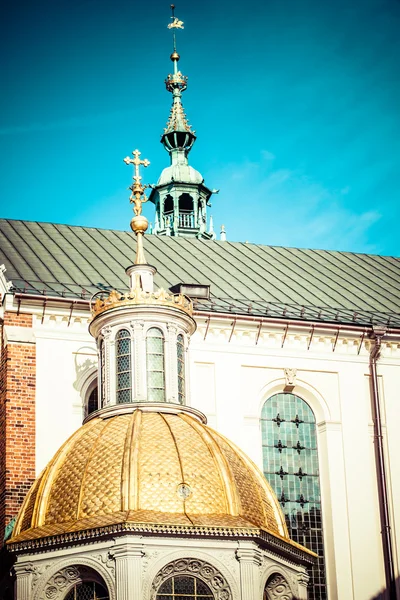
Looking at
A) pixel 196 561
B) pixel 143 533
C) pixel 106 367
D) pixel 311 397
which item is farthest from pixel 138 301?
pixel 311 397

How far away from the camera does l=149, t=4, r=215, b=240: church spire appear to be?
179 ft

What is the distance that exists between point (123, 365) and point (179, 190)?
756 inches

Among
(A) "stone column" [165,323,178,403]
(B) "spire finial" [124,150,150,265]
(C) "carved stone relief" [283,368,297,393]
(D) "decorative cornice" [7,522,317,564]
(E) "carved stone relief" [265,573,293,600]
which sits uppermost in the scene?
(B) "spire finial" [124,150,150,265]

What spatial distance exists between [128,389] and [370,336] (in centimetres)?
1002

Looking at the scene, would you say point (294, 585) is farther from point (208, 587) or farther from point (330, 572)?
point (330, 572)

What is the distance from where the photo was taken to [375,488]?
1681 inches

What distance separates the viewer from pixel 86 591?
1270 inches

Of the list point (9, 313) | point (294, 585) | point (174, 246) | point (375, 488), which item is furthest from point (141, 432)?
point (174, 246)

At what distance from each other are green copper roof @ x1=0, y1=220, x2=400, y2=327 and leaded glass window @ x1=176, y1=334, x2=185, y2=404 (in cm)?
527

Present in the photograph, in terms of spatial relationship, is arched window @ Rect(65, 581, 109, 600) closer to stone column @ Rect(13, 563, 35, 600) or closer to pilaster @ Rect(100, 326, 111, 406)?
stone column @ Rect(13, 563, 35, 600)

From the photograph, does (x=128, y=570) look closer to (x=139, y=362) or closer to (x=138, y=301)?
(x=139, y=362)

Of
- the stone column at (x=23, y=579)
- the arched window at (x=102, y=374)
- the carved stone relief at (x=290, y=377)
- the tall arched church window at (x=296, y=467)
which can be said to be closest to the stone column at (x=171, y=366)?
the arched window at (x=102, y=374)

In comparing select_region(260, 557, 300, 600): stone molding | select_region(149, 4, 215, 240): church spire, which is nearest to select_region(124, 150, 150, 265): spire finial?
select_region(260, 557, 300, 600): stone molding

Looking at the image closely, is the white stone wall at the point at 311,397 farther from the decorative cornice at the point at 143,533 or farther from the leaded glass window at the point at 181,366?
the decorative cornice at the point at 143,533
